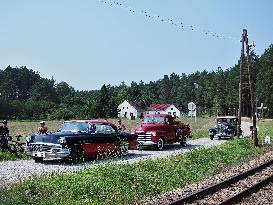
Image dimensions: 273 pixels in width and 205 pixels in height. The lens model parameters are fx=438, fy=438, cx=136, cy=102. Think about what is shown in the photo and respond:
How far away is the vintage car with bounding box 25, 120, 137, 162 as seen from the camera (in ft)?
51.0

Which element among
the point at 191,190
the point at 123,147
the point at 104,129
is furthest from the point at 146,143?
the point at 191,190

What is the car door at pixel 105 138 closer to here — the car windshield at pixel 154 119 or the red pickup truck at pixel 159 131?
the red pickup truck at pixel 159 131

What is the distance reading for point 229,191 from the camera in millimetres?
11164

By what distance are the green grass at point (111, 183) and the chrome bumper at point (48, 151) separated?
8.24 ft

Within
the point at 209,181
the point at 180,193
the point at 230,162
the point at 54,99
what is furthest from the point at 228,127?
the point at 54,99

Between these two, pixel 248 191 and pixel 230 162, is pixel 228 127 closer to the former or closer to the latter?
pixel 230 162

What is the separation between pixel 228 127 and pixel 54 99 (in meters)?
131

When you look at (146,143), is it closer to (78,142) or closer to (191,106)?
(78,142)

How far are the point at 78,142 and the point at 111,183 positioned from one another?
15.7ft

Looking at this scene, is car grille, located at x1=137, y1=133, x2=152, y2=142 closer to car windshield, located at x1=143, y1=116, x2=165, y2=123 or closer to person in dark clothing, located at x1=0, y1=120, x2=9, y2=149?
car windshield, located at x1=143, y1=116, x2=165, y2=123

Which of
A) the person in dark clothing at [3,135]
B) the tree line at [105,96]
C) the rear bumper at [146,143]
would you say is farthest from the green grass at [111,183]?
the tree line at [105,96]

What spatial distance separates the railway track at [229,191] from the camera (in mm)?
9672

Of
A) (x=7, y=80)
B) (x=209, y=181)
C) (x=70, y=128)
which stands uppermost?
(x=7, y=80)

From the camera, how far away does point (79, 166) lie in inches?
605
